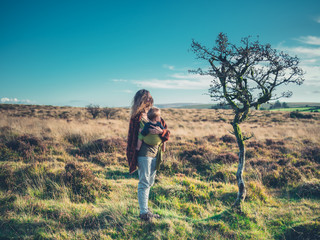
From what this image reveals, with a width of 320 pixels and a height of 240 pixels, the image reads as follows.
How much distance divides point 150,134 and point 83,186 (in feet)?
9.43

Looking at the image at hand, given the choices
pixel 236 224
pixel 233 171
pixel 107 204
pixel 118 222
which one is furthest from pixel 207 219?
pixel 233 171

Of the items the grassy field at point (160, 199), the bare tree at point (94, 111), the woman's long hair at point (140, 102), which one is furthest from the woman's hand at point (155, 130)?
the bare tree at point (94, 111)

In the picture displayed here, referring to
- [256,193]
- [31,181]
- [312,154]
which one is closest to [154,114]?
[256,193]

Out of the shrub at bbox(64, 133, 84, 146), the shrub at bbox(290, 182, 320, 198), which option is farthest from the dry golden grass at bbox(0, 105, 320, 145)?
the shrub at bbox(290, 182, 320, 198)

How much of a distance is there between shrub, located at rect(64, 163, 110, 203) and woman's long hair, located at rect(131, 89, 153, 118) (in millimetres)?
2624

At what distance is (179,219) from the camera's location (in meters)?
3.56

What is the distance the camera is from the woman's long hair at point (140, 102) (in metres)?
3.24

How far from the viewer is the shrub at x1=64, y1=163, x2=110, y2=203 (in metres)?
4.41

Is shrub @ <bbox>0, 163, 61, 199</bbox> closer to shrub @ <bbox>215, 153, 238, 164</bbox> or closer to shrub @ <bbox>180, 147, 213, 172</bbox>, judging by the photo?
shrub @ <bbox>180, 147, 213, 172</bbox>

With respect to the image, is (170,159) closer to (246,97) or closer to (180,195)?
(180,195)

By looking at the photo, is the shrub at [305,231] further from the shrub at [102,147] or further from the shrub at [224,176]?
the shrub at [102,147]

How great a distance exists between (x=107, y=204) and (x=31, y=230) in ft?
4.65

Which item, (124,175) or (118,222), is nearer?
(118,222)

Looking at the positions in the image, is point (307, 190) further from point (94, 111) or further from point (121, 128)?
point (94, 111)
